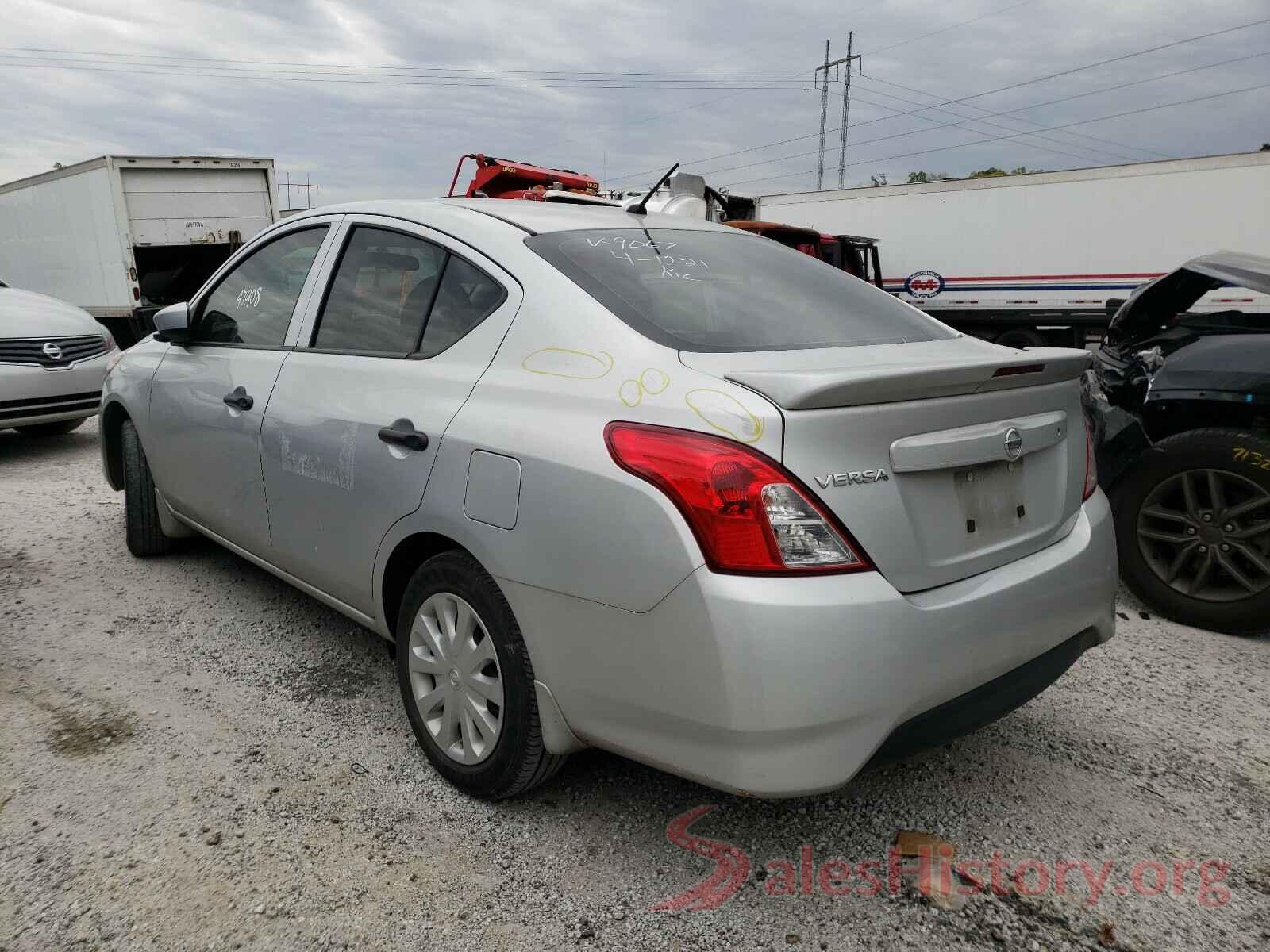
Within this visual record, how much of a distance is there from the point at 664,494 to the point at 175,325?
2761 millimetres

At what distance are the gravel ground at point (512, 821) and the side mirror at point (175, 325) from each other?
1223mm

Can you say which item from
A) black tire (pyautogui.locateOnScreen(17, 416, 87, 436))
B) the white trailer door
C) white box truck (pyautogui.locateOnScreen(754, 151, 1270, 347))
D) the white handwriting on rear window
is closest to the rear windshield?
the white handwriting on rear window

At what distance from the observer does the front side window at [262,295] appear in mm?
3150

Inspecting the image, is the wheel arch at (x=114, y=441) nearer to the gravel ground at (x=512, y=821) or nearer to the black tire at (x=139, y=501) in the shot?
the black tire at (x=139, y=501)

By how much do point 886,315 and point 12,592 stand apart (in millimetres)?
3923

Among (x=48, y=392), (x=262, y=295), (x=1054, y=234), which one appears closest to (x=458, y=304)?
(x=262, y=295)

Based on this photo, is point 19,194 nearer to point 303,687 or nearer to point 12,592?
point 12,592

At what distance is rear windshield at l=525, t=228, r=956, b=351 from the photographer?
7.26 feet

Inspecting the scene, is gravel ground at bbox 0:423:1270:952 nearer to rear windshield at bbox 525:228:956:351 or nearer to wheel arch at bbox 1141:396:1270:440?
wheel arch at bbox 1141:396:1270:440

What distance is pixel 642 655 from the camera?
186 cm

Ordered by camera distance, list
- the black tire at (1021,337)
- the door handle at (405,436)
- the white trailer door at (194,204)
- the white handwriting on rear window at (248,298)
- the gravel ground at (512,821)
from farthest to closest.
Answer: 1. the black tire at (1021,337)
2. the white trailer door at (194,204)
3. the white handwriting on rear window at (248,298)
4. the door handle at (405,436)
5. the gravel ground at (512,821)

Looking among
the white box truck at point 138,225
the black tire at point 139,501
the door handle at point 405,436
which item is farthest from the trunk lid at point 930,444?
the white box truck at point 138,225

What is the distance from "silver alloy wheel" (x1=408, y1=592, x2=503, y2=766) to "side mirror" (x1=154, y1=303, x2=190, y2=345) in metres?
1.98

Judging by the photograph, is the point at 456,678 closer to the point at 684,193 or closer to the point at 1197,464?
the point at 1197,464
